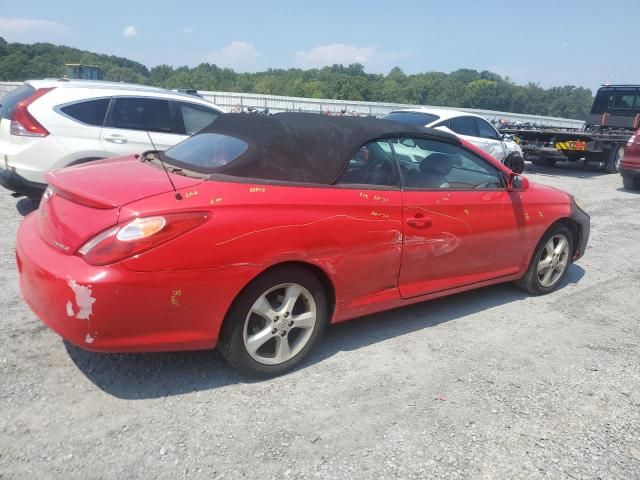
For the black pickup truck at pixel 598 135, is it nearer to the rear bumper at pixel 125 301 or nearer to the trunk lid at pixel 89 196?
the trunk lid at pixel 89 196

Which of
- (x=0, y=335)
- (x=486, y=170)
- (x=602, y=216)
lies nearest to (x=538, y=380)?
(x=486, y=170)

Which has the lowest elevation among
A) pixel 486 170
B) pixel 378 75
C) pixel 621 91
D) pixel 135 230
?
pixel 135 230

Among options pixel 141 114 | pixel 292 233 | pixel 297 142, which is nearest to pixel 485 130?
pixel 141 114

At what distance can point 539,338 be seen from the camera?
405 cm

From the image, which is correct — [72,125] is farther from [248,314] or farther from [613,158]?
[613,158]

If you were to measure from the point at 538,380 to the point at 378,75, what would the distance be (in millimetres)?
95354

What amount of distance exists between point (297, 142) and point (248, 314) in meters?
1.17

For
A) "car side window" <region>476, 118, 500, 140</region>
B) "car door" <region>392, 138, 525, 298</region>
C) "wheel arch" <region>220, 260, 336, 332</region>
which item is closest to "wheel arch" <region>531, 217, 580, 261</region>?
"car door" <region>392, 138, 525, 298</region>

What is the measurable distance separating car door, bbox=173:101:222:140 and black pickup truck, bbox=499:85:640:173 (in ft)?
34.2

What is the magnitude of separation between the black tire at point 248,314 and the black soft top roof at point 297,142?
60cm

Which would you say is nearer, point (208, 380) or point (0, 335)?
point (208, 380)

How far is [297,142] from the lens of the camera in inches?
133

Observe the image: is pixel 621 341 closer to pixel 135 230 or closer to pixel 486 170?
pixel 486 170

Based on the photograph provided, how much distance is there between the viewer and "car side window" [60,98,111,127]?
5949mm
